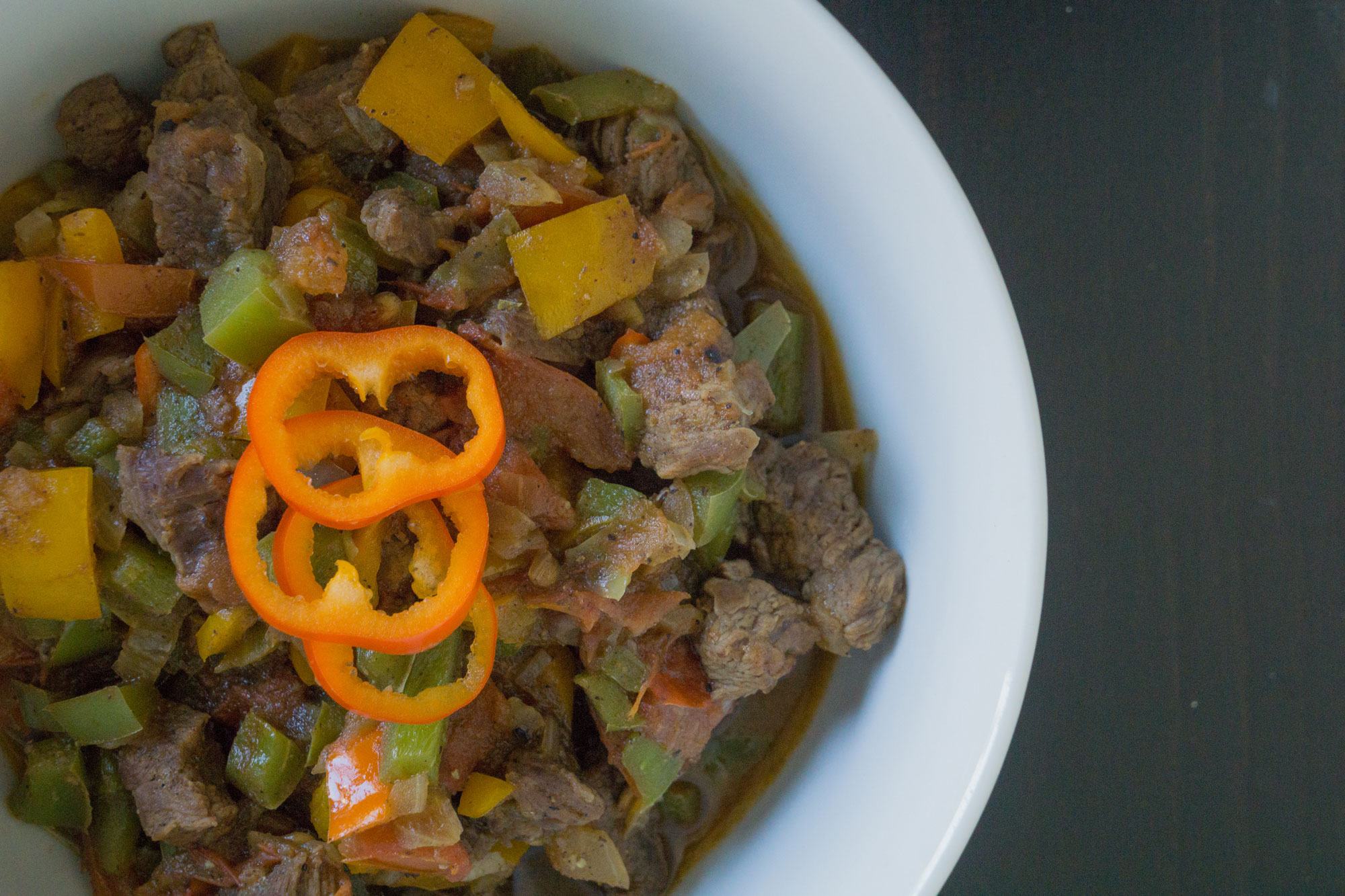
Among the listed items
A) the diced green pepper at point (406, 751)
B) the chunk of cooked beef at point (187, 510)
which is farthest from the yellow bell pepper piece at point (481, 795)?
the chunk of cooked beef at point (187, 510)

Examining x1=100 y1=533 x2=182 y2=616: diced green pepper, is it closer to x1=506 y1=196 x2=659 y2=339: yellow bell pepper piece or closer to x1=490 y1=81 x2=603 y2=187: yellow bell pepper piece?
x1=506 y1=196 x2=659 y2=339: yellow bell pepper piece

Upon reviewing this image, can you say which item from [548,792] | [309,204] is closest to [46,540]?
[309,204]

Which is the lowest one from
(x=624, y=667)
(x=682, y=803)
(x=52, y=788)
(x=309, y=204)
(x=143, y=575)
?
(x=682, y=803)

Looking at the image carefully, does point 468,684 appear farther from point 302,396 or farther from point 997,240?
point 997,240

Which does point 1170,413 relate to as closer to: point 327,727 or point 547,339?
point 547,339

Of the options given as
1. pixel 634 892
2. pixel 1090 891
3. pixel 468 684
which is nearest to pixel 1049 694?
pixel 1090 891

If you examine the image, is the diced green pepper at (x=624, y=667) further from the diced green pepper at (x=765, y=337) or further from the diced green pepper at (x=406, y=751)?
the diced green pepper at (x=765, y=337)
